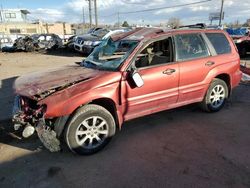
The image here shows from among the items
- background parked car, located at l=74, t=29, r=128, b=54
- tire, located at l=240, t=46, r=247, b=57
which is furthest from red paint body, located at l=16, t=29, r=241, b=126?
tire, located at l=240, t=46, r=247, b=57

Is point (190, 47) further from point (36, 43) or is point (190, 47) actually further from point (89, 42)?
point (36, 43)

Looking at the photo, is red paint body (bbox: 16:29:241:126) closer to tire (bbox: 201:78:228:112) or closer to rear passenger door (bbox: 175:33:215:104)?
rear passenger door (bbox: 175:33:215:104)

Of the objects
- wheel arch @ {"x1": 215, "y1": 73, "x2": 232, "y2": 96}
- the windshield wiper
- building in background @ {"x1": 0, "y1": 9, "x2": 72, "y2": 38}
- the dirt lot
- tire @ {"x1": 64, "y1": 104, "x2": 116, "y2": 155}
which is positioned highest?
building in background @ {"x1": 0, "y1": 9, "x2": 72, "y2": 38}

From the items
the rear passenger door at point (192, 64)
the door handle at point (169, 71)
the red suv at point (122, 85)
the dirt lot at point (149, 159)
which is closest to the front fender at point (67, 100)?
the red suv at point (122, 85)

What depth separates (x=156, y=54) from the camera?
4.25 m

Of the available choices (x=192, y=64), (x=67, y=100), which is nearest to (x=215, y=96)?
(x=192, y=64)

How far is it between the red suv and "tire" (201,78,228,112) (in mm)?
20

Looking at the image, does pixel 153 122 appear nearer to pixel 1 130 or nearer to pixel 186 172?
pixel 186 172

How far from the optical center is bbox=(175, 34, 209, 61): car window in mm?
4383

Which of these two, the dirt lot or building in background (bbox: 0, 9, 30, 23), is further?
building in background (bbox: 0, 9, 30, 23)

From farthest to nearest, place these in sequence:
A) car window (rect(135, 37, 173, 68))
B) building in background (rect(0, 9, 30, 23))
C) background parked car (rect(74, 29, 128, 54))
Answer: building in background (rect(0, 9, 30, 23)) → background parked car (rect(74, 29, 128, 54)) → car window (rect(135, 37, 173, 68))

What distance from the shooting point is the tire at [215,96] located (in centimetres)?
495

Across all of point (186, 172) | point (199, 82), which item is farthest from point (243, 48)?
point (186, 172)

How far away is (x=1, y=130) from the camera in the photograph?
14.9ft
